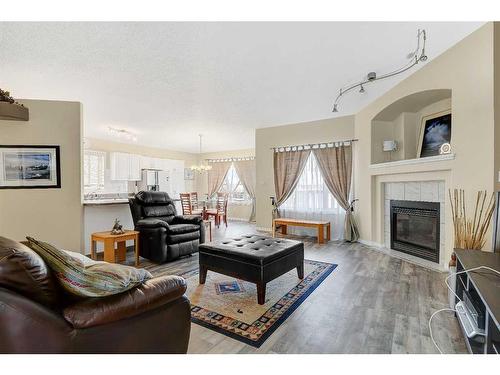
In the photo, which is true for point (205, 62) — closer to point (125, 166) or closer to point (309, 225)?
point (309, 225)

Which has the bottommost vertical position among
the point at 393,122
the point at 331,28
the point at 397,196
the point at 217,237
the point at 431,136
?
the point at 217,237

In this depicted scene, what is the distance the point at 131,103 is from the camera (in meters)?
4.16

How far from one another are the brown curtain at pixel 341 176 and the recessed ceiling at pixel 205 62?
2.72 feet

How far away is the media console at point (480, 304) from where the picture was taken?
1287mm

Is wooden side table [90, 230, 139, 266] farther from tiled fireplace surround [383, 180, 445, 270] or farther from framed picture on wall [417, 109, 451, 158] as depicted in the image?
framed picture on wall [417, 109, 451, 158]

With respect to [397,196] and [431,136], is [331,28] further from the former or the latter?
[397,196]

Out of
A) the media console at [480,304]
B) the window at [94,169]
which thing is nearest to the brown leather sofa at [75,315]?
the media console at [480,304]

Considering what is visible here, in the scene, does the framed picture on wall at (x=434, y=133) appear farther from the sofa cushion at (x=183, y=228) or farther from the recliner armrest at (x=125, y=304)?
the recliner armrest at (x=125, y=304)

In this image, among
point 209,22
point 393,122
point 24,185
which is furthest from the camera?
point 393,122

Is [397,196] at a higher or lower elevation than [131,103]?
lower

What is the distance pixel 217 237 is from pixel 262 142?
8.12ft

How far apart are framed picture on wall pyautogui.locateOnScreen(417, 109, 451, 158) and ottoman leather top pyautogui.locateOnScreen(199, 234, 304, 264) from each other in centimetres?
258

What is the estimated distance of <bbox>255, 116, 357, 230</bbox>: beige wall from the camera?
5.15m
